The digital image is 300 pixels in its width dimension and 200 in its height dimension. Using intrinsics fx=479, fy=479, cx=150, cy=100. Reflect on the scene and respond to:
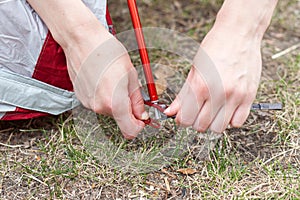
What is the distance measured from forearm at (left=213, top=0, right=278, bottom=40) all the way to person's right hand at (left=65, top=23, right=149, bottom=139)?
0.72 ft

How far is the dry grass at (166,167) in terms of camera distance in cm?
111

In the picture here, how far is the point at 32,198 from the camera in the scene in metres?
1.10

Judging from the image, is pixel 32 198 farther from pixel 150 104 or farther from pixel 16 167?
pixel 150 104

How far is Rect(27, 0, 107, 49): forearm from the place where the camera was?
100 cm

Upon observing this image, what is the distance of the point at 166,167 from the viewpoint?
1.17 meters

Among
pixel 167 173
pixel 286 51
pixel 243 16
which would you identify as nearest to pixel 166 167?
pixel 167 173

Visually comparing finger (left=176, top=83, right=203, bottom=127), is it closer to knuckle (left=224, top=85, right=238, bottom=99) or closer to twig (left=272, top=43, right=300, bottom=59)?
knuckle (left=224, top=85, right=238, bottom=99)

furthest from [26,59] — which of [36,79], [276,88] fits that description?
[276,88]

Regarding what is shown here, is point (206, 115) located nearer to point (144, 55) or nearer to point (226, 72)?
point (226, 72)

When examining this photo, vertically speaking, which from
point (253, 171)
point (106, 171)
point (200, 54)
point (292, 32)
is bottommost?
point (292, 32)

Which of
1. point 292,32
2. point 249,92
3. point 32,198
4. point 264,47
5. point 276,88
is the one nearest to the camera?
point 249,92

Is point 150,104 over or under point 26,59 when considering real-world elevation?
under

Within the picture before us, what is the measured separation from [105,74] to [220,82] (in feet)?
0.76

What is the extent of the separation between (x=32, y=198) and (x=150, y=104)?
35 cm
